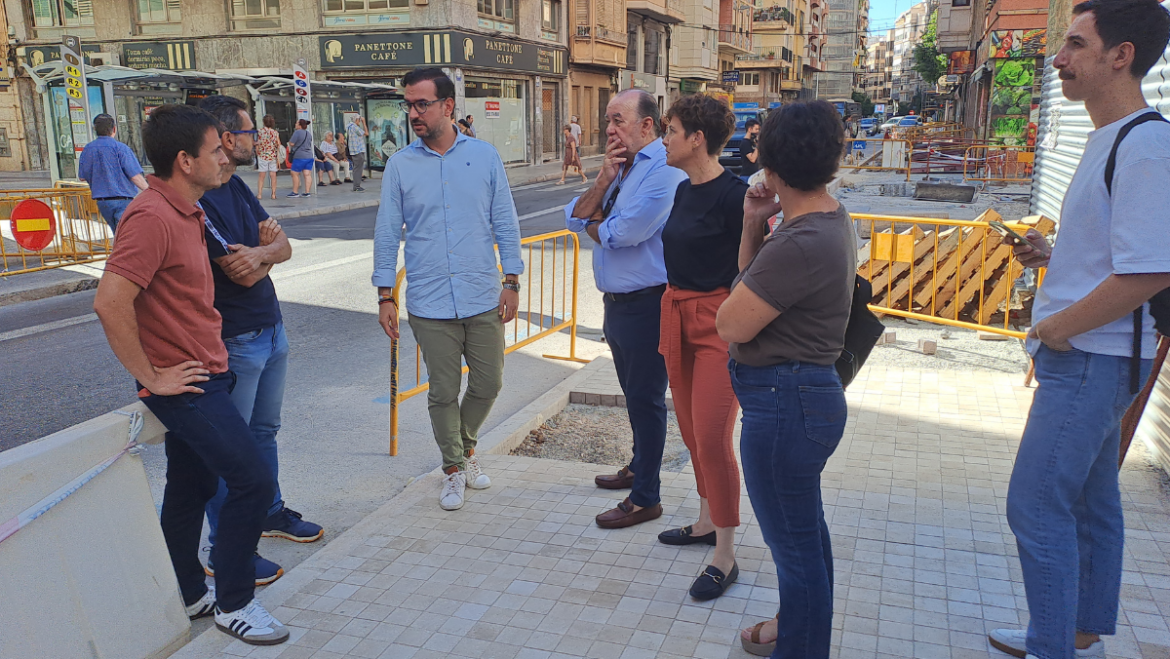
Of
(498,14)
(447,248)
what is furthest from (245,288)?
(498,14)

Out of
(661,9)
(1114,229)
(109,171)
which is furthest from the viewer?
(661,9)

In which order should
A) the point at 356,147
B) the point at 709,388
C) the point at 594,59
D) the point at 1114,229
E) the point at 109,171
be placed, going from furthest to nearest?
the point at 594,59 < the point at 356,147 < the point at 109,171 < the point at 709,388 < the point at 1114,229

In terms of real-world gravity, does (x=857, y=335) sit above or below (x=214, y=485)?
above

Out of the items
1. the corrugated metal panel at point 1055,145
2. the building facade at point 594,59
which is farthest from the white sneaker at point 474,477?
the building facade at point 594,59

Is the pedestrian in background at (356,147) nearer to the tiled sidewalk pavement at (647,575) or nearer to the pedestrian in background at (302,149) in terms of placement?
the pedestrian in background at (302,149)

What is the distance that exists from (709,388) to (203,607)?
2148 mm

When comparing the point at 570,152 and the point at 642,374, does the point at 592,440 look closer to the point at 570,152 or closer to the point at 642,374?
the point at 642,374

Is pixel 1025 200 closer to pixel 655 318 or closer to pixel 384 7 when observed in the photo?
pixel 655 318

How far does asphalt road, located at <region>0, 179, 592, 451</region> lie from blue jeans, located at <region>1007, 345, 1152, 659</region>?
5.23m

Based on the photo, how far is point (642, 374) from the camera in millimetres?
3961

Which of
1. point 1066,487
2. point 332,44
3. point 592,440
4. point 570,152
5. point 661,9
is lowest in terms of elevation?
point 592,440

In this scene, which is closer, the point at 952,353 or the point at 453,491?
the point at 453,491

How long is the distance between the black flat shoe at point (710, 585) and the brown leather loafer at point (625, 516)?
0.63 metres

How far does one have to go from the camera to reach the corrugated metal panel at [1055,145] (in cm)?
803
